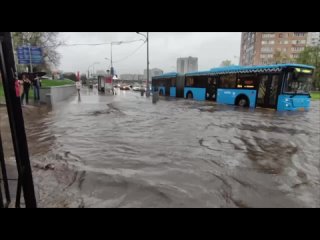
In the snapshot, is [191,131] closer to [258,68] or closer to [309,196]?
[309,196]

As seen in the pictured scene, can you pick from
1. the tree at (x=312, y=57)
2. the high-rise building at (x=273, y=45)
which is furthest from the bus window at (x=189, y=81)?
the high-rise building at (x=273, y=45)

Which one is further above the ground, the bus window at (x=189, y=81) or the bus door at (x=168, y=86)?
the bus window at (x=189, y=81)

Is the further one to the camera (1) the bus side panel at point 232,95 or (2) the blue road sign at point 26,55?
(1) the bus side panel at point 232,95

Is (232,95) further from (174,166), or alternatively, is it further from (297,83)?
(174,166)

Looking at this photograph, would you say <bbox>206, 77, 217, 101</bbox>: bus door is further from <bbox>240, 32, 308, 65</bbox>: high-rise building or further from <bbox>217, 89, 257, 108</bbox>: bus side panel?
<bbox>240, 32, 308, 65</bbox>: high-rise building

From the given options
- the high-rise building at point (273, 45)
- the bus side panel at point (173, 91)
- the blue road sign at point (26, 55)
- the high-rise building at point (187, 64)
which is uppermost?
the high-rise building at point (273, 45)

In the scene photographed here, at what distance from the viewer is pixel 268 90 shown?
15273 mm

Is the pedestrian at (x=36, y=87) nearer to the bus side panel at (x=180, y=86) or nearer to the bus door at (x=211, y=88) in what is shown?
the bus door at (x=211, y=88)

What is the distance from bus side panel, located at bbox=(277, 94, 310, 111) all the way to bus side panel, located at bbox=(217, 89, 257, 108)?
2093 millimetres

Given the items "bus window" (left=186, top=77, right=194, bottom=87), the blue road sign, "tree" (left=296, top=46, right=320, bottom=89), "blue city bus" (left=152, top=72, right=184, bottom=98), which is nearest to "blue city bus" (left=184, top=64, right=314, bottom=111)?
"bus window" (left=186, top=77, right=194, bottom=87)

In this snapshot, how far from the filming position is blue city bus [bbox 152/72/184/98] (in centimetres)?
2714

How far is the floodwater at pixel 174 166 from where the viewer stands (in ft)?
13.0
